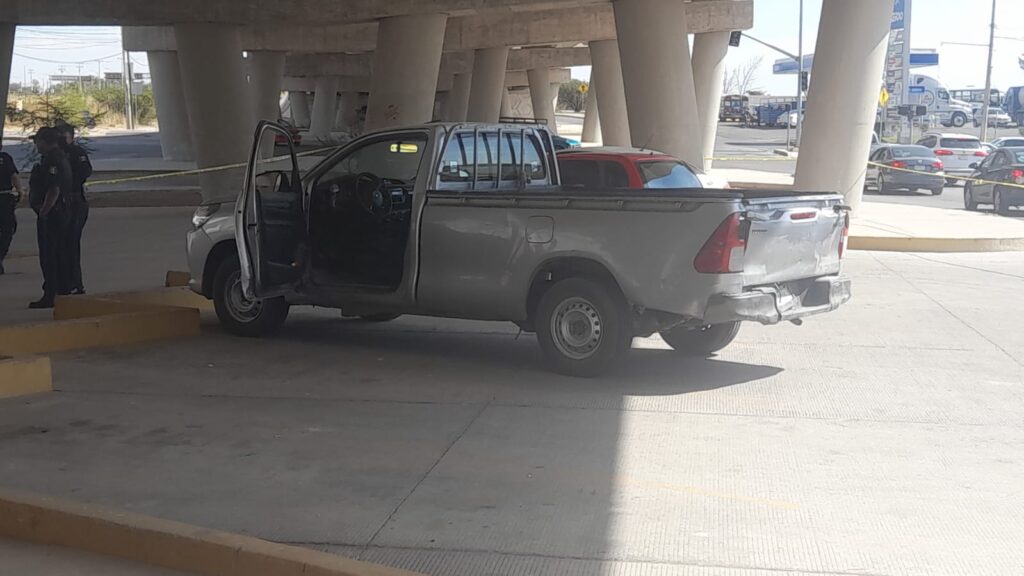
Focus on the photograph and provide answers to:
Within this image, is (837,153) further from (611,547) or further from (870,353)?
(611,547)

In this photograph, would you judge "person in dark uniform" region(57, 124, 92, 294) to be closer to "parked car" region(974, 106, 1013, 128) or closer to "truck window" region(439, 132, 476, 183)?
"truck window" region(439, 132, 476, 183)

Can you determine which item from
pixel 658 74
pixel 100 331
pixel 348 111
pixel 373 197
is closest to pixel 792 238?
pixel 373 197

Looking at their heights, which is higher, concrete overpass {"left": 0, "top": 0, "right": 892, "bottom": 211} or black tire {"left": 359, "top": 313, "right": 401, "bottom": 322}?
concrete overpass {"left": 0, "top": 0, "right": 892, "bottom": 211}

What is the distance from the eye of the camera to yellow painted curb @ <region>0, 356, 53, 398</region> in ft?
28.5

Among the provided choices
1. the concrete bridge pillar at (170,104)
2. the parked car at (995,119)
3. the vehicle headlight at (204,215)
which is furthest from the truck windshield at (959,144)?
the parked car at (995,119)

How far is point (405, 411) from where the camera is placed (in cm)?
851

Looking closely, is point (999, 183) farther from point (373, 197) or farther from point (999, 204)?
point (373, 197)

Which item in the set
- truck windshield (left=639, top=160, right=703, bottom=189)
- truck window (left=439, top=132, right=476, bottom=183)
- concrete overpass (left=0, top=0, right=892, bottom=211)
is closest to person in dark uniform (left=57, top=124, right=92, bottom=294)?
truck window (left=439, top=132, right=476, bottom=183)

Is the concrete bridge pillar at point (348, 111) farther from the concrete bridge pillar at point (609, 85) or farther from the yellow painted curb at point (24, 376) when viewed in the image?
the yellow painted curb at point (24, 376)

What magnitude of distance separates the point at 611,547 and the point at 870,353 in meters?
5.83

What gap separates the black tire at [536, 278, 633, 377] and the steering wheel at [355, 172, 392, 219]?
173 cm

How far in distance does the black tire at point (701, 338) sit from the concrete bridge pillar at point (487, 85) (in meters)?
44.5

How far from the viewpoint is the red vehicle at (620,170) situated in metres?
15.5

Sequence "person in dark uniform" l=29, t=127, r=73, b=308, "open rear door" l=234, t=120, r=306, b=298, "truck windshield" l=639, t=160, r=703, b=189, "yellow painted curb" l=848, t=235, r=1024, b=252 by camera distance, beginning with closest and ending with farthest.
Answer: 1. "open rear door" l=234, t=120, r=306, b=298
2. "person in dark uniform" l=29, t=127, r=73, b=308
3. "truck windshield" l=639, t=160, r=703, b=189
4. "yellow painted curb" l=848, t=235, r=1024, b=252
